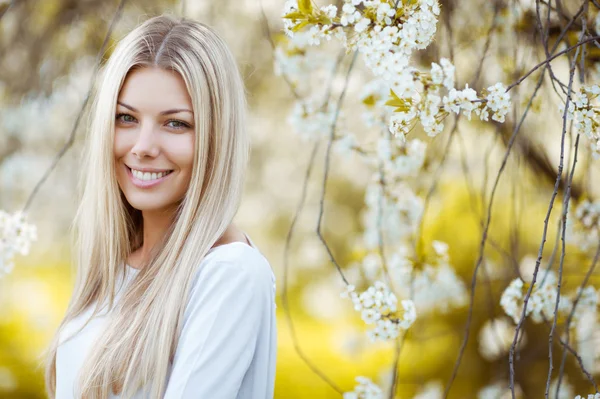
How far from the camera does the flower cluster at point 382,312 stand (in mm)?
1368

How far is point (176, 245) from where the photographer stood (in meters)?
1.13

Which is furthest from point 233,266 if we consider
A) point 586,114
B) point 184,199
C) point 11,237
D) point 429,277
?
point 429,277

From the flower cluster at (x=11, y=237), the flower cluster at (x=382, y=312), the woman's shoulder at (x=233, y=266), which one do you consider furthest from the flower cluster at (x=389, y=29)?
the flower cluster at (x=11, y=237)

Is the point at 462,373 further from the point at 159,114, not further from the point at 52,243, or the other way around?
the point at 52,243

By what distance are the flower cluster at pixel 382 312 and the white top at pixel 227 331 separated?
0.31 m

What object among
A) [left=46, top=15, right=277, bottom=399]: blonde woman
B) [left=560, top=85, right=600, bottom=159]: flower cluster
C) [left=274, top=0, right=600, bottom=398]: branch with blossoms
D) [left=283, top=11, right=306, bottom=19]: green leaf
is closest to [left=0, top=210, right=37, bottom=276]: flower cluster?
[left=46, top=15, right=277, bottom=399]: blonde woman

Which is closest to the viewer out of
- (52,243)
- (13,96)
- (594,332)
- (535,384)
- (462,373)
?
(594,332)

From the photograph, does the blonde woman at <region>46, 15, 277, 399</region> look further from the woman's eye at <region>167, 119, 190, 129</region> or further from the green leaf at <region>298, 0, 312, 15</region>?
the green leaf at <region>298, 0, 312, 15</region>

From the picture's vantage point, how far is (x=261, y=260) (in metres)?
1.07

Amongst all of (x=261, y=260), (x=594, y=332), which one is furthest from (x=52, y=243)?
(x=261, y=260)

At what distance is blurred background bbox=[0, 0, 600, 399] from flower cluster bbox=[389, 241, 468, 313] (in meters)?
0.05

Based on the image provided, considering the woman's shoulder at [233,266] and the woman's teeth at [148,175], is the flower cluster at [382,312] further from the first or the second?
the woman's teeth at [148,175]

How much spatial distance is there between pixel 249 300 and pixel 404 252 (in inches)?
47.9

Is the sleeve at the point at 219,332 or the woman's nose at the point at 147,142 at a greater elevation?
the woman's nose at the point at 147,142
